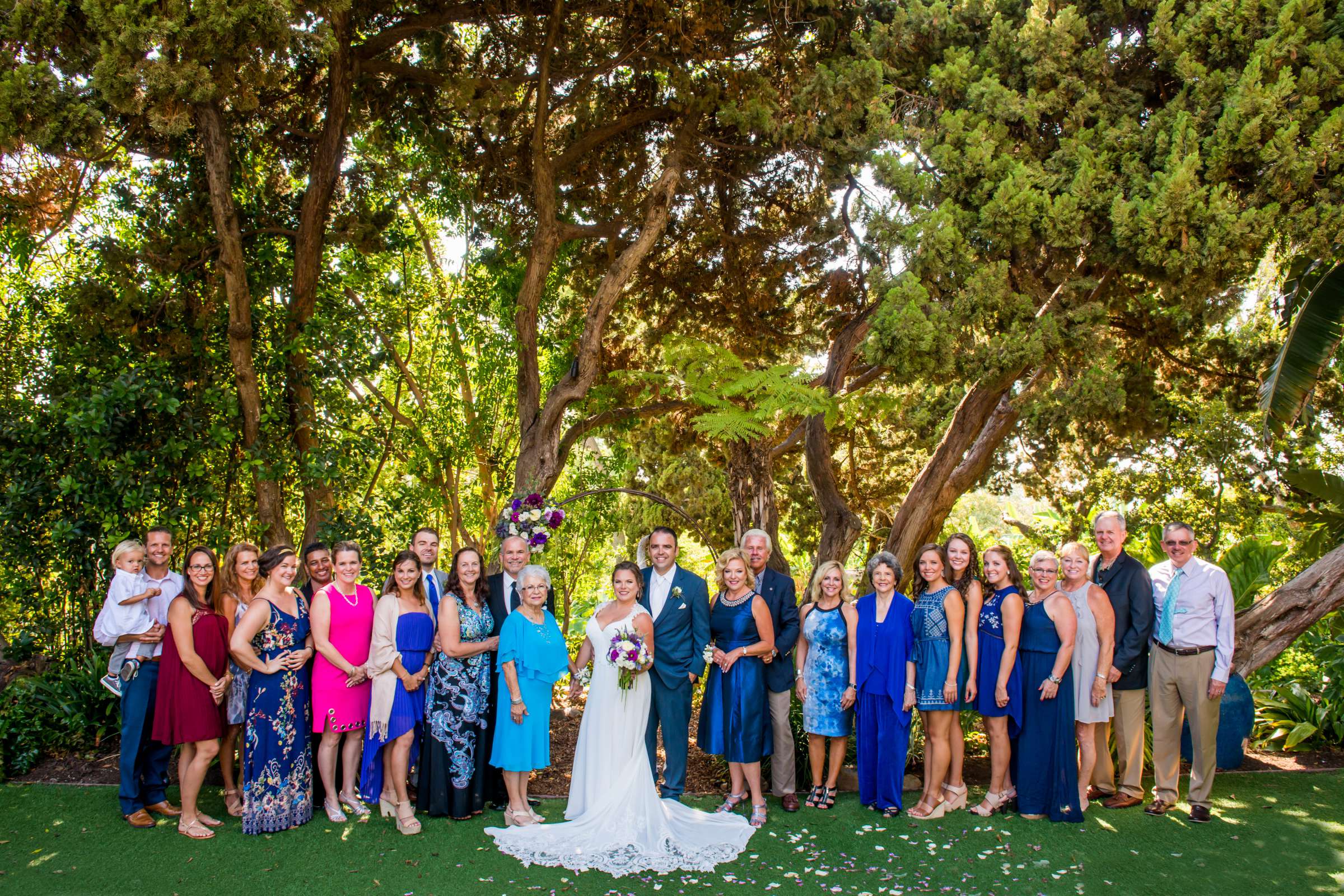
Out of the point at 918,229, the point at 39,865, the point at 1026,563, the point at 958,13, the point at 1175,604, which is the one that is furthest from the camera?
the point at 1026,563

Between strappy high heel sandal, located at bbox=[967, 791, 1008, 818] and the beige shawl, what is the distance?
12.3ft

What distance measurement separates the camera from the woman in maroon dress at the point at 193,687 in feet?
17.1

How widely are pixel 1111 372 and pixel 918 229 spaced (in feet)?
10.3

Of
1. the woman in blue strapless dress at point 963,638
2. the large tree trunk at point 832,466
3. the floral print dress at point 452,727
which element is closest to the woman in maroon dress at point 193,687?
the floral print dress at point 452,727

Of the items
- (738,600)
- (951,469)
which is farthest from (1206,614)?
(951,469)

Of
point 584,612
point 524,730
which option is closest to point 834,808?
point 524,730

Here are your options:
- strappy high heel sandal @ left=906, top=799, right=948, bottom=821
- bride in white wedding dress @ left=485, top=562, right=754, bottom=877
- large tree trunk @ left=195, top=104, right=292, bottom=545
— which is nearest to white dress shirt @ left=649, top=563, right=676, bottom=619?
bride in white wedding dress @ left=485, top=562, right=754, bottom=877

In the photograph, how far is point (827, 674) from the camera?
5.80 m

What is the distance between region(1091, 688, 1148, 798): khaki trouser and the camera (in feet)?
19.2

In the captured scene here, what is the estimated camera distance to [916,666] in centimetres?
579

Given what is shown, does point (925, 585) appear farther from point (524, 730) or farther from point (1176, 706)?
point (524, 730)

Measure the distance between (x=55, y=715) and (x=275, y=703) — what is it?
110 inches

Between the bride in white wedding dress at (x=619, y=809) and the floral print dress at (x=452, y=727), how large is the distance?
38 cm

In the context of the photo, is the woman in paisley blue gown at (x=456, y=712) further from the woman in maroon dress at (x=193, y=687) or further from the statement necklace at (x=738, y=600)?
the statement necklace at (x=738, y=600)
